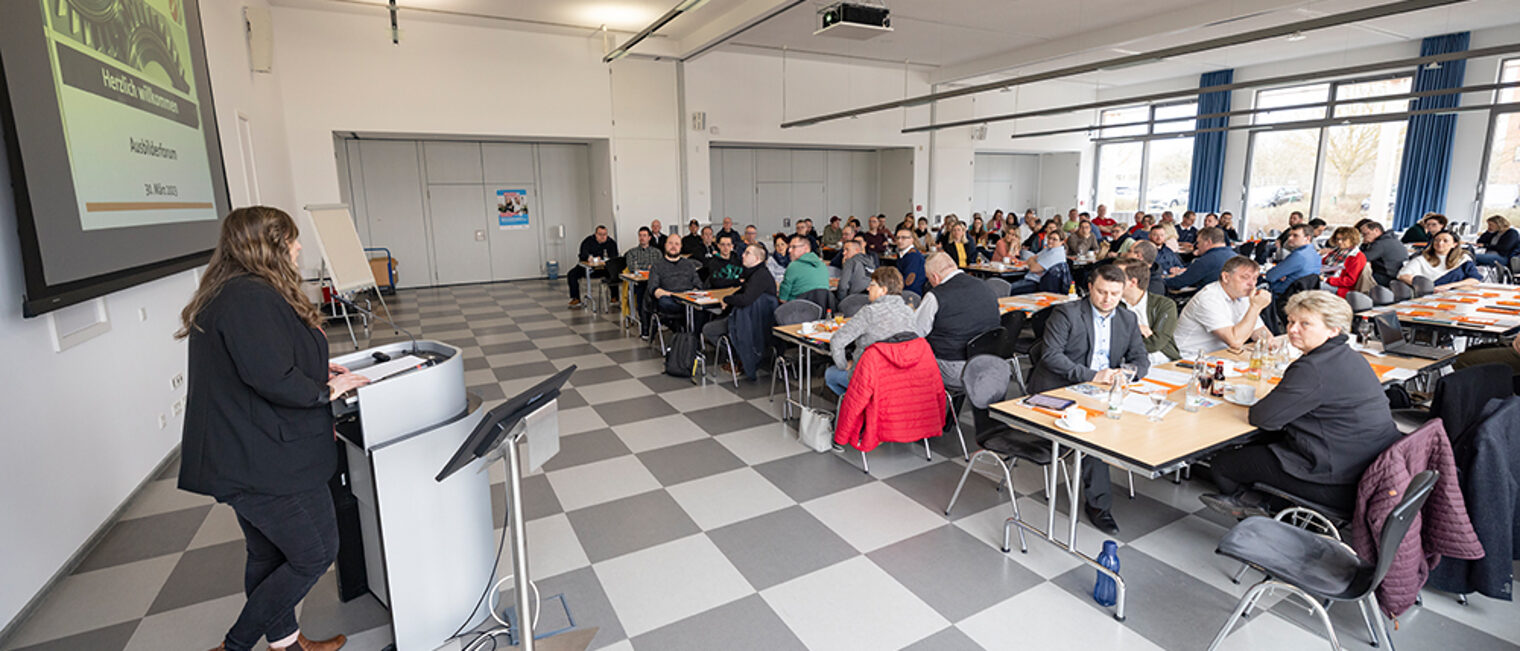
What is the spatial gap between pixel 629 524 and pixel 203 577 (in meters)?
1.89

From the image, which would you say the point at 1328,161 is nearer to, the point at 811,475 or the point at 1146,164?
the point at 1146,164

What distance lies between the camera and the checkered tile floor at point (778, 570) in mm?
2598

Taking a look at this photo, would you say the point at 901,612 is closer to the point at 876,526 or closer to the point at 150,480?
the point at 876,526

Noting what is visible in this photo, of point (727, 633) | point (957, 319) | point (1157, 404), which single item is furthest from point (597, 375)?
point (1157, 404)

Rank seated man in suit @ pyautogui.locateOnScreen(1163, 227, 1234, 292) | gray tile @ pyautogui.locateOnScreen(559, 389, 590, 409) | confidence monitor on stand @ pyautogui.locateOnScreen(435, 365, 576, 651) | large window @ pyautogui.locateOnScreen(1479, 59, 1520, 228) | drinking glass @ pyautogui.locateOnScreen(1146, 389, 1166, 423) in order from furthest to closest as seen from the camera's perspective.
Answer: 1. large window @ pyautogui.locateOnScreen(1479, 59, 1520, 228)
2. seated man in suit @ pyautogui.locateOnScreen(1163, 227, 1234, 292)
3. gray tile @ pyautogui.locateOnScreen(559, 389, 590, 409)
4. drinking glass @ pyautogui.locateOnScreen(1146, 389, 1166, 423)
5. confidence monitor on stand @ pyautogui.locateOnScreen(435, 365, 576, 651)

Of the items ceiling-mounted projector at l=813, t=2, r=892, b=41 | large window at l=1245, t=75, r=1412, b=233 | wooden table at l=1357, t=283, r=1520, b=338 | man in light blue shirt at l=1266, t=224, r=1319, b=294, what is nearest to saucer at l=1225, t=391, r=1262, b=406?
wooden table at l=1357, t=283, r=1520, b=338

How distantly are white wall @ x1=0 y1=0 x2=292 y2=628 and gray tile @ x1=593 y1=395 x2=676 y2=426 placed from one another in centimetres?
274

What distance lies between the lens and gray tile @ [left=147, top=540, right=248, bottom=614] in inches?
112

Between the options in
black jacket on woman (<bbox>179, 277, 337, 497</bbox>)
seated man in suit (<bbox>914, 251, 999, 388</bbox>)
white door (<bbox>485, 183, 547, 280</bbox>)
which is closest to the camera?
black jacket on woman (<bbox>179, 277, 337, 497</bbox>)

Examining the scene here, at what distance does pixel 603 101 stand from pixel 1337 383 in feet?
36.3

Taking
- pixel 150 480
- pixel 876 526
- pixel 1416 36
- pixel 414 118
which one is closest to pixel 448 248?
pixel 414 118

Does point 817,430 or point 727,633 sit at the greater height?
point 817,430

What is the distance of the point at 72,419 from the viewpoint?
10.3 ft

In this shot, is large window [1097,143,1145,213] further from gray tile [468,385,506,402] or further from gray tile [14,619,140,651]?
gray tile [14,619,140,651]
